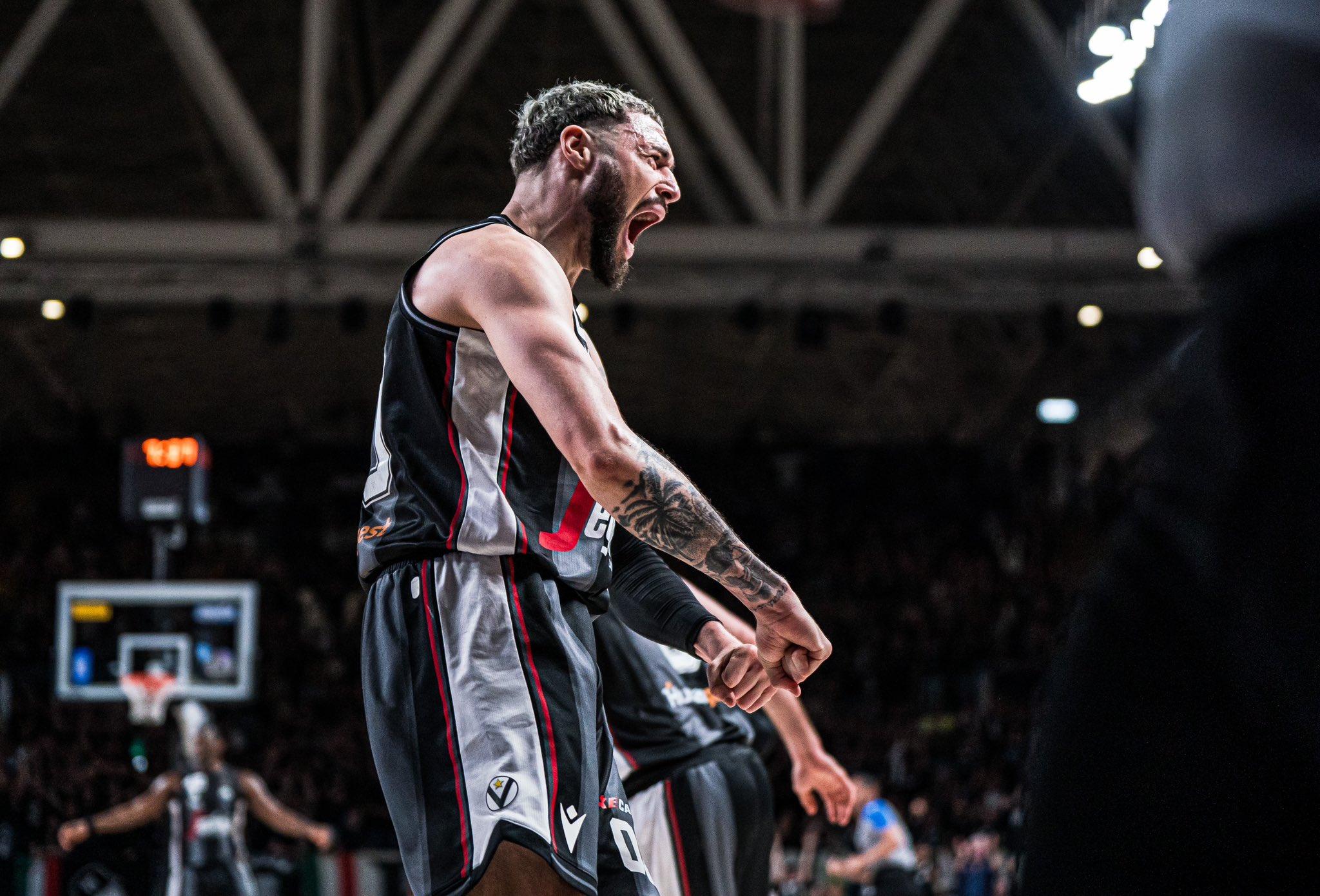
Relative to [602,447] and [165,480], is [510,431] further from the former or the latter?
[165,480]

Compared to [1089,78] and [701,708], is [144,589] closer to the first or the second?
[1089,78]

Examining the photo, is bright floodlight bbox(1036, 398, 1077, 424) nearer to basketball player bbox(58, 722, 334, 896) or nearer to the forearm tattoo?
basketball player bbox(58, 722, 334, 896)

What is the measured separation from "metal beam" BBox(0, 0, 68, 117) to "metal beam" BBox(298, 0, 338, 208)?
6.45ft

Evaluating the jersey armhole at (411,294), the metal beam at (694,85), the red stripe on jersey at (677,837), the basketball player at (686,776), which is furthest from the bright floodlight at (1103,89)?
the jersey armhole at (411,294)

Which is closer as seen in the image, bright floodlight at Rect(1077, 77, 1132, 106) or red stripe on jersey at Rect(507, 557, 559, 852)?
red stripe on jersey at Rect(507, 557, 559, 852)

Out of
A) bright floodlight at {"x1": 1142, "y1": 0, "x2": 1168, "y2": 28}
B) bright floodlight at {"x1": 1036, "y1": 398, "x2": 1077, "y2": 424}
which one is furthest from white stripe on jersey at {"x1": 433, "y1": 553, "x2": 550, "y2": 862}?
bright floodlight at {"x1": 1036, "y1": 398, "x2": 1077, "y2": 424}

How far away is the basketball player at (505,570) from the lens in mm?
2455

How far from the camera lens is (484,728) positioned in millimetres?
2502

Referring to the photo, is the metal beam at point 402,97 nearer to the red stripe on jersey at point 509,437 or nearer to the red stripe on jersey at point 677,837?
the red stripe on jersey at point 677,837

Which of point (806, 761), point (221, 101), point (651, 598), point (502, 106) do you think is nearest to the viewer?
point (651, 598)

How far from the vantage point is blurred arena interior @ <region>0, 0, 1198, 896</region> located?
12.4 metres

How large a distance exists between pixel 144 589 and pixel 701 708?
9871 millimetres

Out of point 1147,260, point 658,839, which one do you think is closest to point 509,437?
point 658,839

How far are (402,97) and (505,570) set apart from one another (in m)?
9.91
